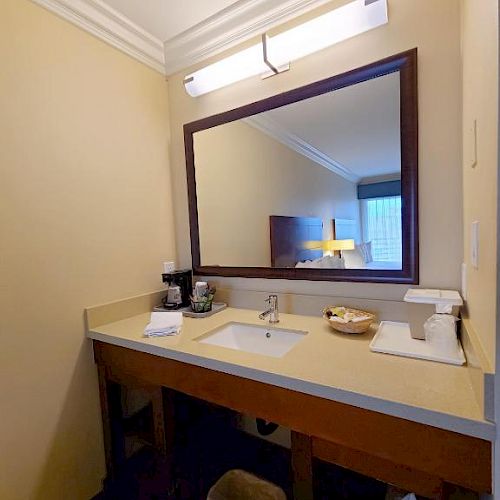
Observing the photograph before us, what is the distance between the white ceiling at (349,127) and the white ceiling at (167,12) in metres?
0.54

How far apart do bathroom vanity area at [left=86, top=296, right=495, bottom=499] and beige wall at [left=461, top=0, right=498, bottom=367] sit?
0.60 ft

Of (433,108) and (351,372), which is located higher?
(433,108)

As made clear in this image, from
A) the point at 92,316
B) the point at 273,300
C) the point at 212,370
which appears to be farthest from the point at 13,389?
the point at 273,300

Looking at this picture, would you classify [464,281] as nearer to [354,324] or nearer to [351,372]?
[354,324]

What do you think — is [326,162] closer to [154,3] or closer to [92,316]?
[154,3]

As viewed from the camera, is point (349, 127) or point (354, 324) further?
point (349, 127)

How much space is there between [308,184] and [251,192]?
33 centimetres

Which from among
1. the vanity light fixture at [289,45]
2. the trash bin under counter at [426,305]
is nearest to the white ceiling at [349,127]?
the vanity light fixture at [289,45]

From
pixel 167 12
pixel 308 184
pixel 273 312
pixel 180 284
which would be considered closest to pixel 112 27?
pixel 167 12

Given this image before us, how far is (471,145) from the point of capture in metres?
0.87

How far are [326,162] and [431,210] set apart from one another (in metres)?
0.50

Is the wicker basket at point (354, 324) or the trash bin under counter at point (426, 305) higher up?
the trash bin under counter at point (426, 305)

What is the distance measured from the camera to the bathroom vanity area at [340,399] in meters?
0.69

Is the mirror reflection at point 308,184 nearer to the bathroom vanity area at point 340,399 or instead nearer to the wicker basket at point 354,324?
the wicker basket at point 354,324
